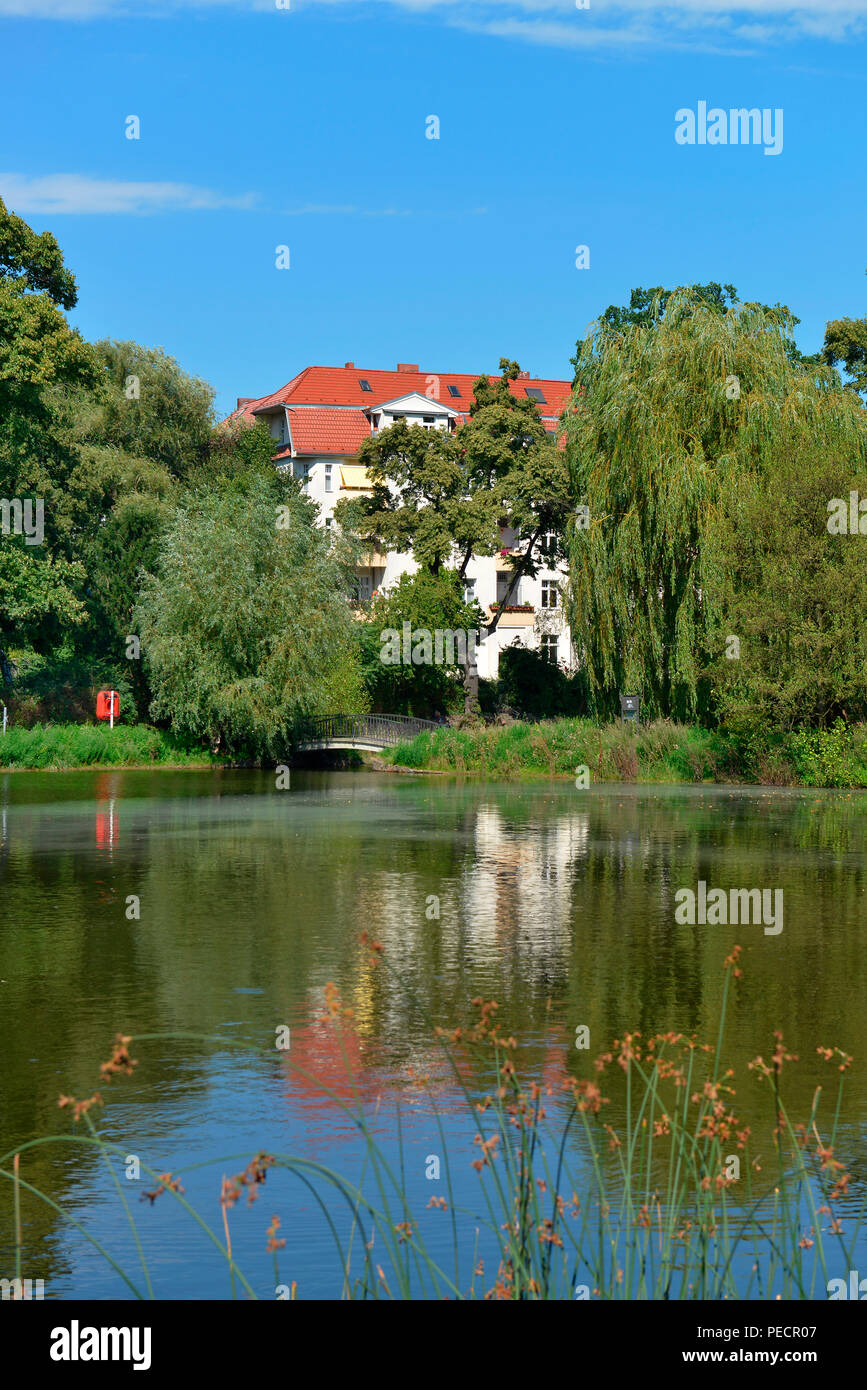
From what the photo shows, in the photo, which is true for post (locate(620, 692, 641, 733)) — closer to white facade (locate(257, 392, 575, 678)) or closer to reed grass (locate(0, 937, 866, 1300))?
reed grass (locate(0, 937, 866, 1300))

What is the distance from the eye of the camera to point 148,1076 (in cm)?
907

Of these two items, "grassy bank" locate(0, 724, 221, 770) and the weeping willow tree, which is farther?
"grassy bank" locate(0, 724, 221, 770)

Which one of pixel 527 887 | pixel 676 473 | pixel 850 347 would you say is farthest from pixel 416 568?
pixel 527 887

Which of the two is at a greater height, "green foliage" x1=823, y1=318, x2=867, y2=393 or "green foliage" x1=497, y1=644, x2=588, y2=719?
"green foliage" x1=823, y1=318, x2=867, y2=393

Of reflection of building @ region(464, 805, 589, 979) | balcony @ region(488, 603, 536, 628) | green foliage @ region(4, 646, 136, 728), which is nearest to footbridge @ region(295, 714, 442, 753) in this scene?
green foliage @ region(4, 646, 136, 728)

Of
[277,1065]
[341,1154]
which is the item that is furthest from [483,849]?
[341,1154]

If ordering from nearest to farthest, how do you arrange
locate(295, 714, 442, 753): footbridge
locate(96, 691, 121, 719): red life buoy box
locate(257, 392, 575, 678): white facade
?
locate(295, 714, 442, 753): footbridge, locate(96, 691, 121, 719): red life buoy box, locate(257, 392, 575, 678): white facade

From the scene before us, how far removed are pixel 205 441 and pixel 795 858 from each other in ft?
171

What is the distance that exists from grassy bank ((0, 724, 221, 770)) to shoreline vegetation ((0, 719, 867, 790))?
1.3 inches

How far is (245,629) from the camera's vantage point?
47188 mm

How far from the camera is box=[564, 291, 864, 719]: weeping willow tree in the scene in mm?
39094

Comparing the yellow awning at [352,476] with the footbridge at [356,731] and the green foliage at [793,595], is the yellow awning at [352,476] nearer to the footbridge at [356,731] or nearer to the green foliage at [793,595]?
the footbridge at [356,731]

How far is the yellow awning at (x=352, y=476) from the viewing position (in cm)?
7900
